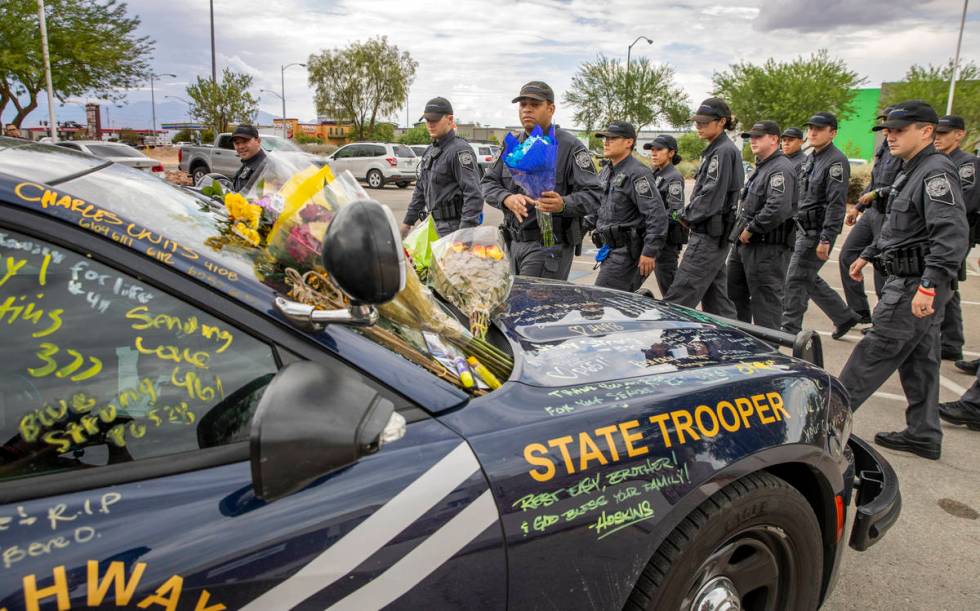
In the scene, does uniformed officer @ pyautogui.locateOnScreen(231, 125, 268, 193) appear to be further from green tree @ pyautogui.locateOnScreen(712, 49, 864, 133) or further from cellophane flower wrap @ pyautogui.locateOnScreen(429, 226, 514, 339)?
green tree @ pyautogui.locateOnScreen(712, 49, 864, 133)

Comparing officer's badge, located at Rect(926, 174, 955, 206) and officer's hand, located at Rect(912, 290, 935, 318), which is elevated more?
officer's badge, located at Rect(926, 174, 955, 206)

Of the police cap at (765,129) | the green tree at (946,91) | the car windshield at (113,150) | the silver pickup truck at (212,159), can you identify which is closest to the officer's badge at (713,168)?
the police cap at (765,129)

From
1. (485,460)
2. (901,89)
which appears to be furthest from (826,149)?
(901,89)

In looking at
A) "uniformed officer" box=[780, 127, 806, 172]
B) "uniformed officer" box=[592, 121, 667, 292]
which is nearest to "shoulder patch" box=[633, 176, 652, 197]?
"uniformed officer" box=[592, 121, 667, 292]

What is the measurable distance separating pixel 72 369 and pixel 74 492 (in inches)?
9.1

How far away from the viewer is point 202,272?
1.33 m

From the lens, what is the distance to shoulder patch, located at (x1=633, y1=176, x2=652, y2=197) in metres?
5.29

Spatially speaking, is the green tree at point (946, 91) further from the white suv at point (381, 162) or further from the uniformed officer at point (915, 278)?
the uniformed officer at point (915, 278)

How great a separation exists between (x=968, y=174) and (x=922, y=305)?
313cm

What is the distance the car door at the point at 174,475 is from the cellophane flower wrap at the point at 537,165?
339 cm

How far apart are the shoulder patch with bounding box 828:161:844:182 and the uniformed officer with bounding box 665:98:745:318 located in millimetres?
1433

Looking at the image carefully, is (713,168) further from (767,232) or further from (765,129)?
(765,129)

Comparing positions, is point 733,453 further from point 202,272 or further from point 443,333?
point 202,272

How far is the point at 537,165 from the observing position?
15.4ft
